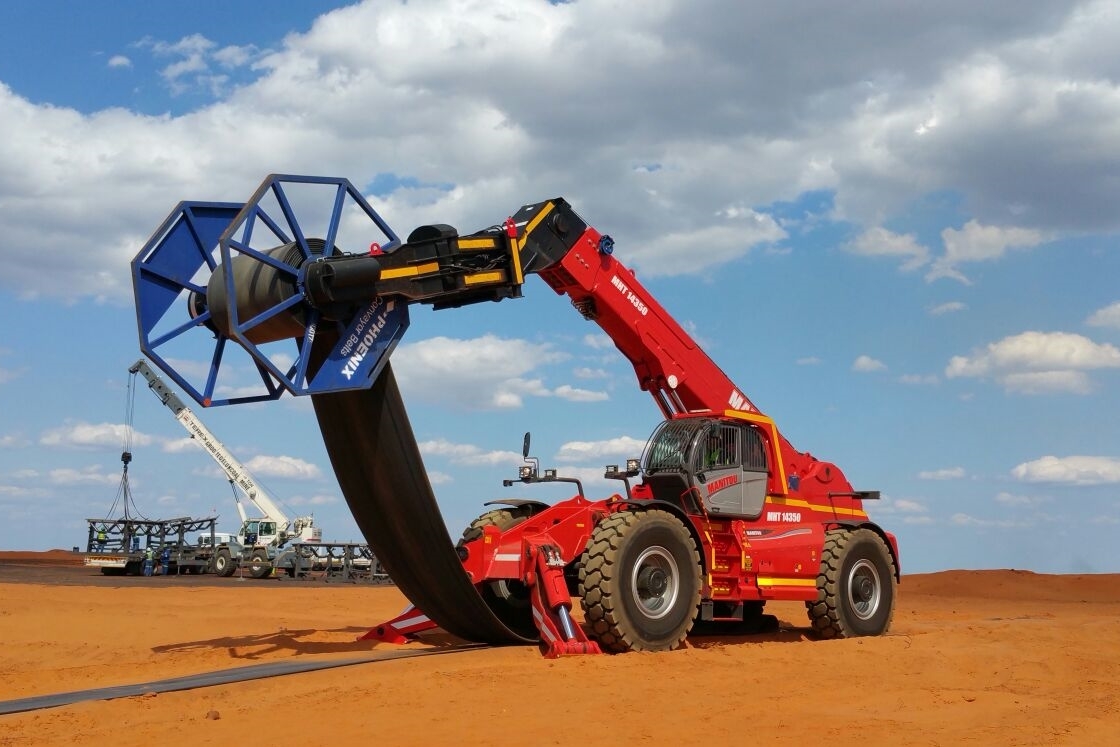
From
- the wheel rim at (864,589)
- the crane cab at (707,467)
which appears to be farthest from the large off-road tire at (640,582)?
the wheel rim at (864,589)

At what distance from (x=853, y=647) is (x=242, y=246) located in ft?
26.5

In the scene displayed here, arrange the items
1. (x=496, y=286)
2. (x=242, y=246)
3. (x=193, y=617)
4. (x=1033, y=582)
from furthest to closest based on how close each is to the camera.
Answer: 1. (x=1033, y=582)
2. (x=193, y=617)
3. (x=496, y=286)
4. (x=242, y=246)

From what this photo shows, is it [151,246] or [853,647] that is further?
[853,647]

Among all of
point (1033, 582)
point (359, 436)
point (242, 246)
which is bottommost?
point (1033, 582)

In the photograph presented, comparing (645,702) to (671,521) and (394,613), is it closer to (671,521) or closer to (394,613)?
(671,521)

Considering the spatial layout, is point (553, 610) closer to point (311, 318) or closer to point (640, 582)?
point (640, 582)

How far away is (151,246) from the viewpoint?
10.9m

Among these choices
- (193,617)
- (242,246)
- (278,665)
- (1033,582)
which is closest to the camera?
(242,246)

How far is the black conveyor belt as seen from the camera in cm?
1180

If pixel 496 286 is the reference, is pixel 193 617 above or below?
below

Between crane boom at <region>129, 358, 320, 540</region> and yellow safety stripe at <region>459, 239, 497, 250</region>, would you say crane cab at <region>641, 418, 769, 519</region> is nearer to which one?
yellow safety stripe at <region>459, 239, 497, 250</region>

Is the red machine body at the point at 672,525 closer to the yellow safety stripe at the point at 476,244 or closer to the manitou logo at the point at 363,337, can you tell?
the yellow safety stripe at the point at 476,244

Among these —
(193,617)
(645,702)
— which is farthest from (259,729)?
(193,617)

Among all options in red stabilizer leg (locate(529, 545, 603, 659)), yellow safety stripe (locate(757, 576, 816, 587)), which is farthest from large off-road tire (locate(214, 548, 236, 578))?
red stabilizer leg (locate(529, 545, 603, 659))
